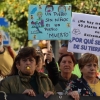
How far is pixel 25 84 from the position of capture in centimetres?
591

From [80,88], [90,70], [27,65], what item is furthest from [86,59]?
[27,65]

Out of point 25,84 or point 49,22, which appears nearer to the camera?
point 25,84

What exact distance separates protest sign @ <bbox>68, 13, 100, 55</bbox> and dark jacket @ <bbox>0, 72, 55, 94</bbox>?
3.40 ft

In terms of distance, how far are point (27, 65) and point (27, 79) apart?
6.5 inches

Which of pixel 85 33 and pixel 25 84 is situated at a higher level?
pixel 85 33

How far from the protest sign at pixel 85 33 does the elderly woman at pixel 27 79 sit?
3.18 ft

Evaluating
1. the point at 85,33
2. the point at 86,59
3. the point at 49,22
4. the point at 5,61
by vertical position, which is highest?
the point at 49,22

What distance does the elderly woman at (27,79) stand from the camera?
19.1ft

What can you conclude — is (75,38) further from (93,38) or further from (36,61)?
(36,61)

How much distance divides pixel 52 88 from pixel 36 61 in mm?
381

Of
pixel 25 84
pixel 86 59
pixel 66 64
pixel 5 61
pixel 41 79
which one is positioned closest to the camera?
pixel 25 84

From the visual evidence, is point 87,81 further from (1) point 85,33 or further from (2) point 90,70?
(1) point 85,33

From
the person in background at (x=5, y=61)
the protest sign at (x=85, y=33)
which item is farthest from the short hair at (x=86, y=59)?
the person in background at (x=5, y=61)

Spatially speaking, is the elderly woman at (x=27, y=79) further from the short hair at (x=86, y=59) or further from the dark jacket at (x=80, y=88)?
the short hair at (x=86, y=59)
